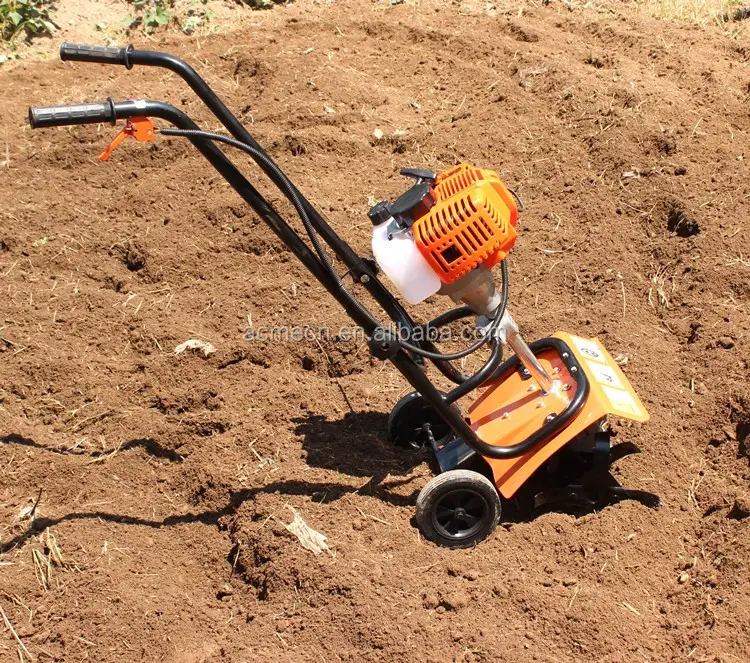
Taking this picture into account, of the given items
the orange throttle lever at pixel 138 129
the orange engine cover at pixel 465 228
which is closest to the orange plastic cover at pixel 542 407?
the orange engine cover at pixel 465 228

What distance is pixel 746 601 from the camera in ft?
9.81

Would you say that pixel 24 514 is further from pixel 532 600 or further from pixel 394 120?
pixel 394 120

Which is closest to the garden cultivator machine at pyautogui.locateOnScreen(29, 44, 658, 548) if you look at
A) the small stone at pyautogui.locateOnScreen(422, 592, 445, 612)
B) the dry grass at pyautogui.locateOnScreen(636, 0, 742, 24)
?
→ the small stone at pyautogui.locateOnScreen(422, 592, 445, 612)

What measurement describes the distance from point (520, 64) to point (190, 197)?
2.40m

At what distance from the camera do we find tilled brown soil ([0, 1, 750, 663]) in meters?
3.05

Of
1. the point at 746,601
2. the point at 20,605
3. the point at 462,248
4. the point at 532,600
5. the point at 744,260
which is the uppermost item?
the point at 462,248

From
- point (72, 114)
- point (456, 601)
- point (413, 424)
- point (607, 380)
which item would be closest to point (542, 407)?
point (607, 380)

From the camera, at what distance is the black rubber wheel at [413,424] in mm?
3658

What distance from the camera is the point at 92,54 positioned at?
260 centimetres

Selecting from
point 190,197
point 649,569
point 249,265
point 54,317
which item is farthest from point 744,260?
point 54,317

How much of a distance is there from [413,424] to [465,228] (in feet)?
4.03

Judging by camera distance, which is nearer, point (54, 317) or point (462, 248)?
point (462, 248)

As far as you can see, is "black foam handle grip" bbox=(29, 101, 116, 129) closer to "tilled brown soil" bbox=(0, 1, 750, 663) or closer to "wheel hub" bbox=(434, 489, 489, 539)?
"tilled brown soil" bbox=(0, 1, 750, 663)

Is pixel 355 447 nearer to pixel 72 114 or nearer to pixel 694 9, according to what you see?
pixel 72 114
